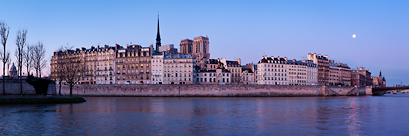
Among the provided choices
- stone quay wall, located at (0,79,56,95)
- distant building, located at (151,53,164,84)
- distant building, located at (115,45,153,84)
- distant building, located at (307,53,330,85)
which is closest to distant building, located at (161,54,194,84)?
distant building, located at (151,53,164,84)

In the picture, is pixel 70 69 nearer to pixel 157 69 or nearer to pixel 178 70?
pixel 157 69

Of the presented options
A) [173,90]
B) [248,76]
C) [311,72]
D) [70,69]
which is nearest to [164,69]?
[173,90]

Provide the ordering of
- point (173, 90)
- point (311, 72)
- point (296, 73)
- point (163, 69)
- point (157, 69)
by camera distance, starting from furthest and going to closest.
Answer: point (311, 72)
point (296, 73)
point (163, 69)
point (157, 69)
point (173, 90)

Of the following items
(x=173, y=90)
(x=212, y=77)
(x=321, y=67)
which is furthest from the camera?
(x=321, y=67)

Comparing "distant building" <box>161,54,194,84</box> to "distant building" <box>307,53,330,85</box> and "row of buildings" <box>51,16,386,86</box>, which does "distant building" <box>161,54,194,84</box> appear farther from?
"distant building" <box>307,53,330,85</box>

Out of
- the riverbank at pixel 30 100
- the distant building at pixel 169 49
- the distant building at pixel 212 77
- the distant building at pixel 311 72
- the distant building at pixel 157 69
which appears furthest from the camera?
the distant building at pixel 311 72

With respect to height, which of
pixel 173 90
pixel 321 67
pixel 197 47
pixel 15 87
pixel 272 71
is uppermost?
pixel 197 47

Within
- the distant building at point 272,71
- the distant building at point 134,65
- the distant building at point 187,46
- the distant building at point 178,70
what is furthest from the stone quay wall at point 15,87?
the distant building at point 187,46

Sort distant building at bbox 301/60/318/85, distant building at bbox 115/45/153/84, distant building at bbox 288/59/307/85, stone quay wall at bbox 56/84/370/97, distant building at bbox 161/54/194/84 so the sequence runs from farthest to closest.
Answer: distant building at bbox 301/60/318/85
distant building at bbox 288/59/307/85
distant building at bbox 161/54/194/84
distant building at bbox 115/45/153/84
stone quay wall at bbox 56/84/370/97

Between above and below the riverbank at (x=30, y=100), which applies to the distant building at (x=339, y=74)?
above

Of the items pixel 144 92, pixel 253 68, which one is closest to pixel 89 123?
pixel 144 92

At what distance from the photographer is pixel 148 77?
107875 mm

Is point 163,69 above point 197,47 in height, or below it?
below

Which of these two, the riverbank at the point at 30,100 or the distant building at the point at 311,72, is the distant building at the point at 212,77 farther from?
the riverbank at the point at 30,100
